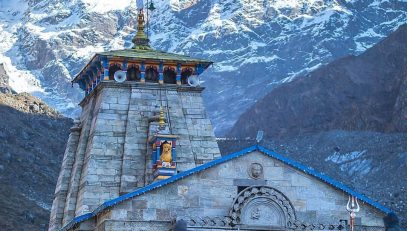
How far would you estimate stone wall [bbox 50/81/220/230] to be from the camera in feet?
115

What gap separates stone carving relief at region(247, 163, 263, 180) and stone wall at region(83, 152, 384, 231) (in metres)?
0.12

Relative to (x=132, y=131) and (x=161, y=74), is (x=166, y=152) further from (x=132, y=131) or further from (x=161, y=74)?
(x=161, y=74)

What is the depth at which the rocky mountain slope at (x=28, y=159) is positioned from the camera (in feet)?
442

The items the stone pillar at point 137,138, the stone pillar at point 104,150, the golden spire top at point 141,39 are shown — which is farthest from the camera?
the golden spire top at point 141,39

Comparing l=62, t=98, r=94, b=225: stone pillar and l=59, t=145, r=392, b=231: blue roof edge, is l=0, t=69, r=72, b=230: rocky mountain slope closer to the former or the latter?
l=62, t=98, r=94, b=225: stone pillar

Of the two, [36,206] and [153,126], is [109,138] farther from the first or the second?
[36,206]

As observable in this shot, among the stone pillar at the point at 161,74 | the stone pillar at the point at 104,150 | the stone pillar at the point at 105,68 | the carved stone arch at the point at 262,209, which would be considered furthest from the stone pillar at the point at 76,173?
the carved stone arch at the point at 262,209

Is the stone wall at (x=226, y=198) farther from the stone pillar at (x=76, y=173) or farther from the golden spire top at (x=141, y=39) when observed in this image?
the golden spire top at (x=141, y=39)

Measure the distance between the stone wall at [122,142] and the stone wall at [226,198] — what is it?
4.71m

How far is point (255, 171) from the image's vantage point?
3031 centimetres

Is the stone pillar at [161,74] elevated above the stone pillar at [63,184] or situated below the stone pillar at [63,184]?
above

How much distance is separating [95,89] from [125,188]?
6.19 metres

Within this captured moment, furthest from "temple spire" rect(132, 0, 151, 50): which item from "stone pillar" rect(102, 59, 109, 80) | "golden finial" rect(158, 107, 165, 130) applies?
"golden finial" rect(158, 107, 165, 130)

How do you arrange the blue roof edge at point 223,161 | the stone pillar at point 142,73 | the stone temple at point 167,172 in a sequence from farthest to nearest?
the stone pillar at point 142,73, the stone temple at point 167,172, the blue roof edge at point 223,161
